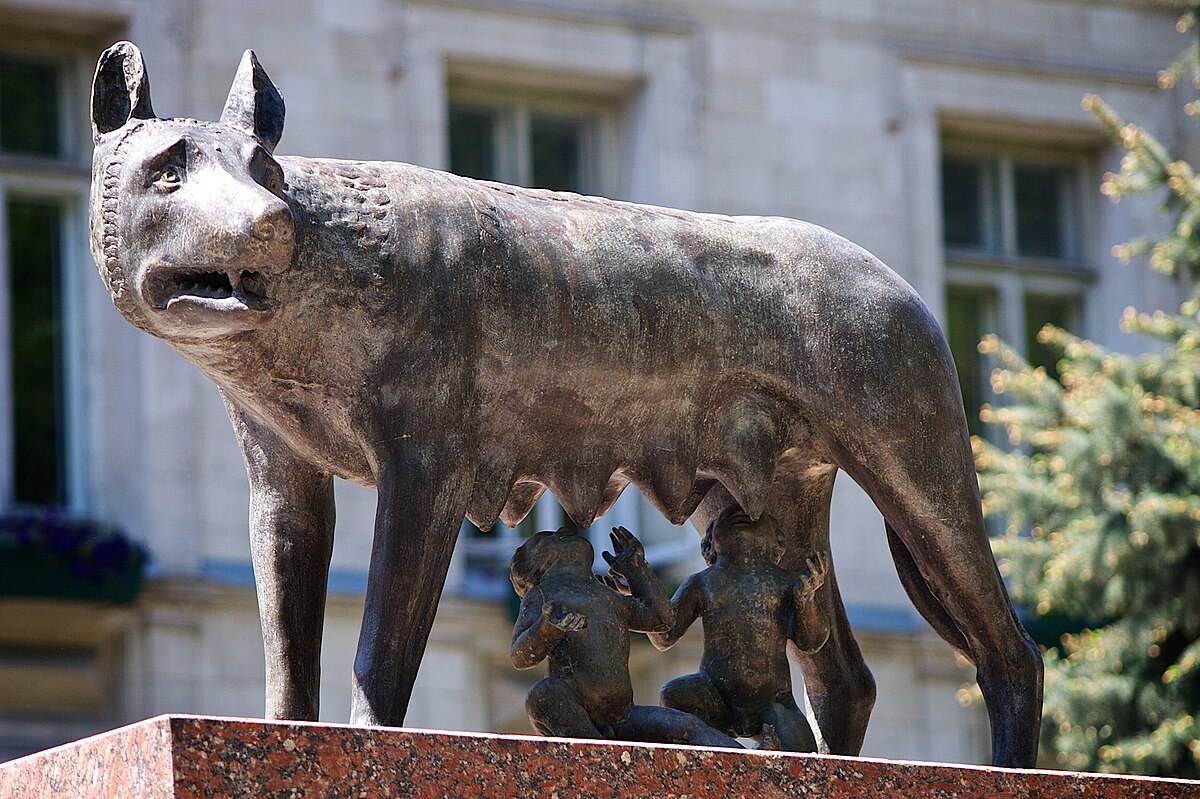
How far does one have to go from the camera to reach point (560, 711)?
6574 mm

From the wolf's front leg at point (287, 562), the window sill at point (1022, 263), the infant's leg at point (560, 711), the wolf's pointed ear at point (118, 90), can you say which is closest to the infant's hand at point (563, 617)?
the infant's leg at point (560, 711)

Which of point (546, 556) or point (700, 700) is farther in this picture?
point (700, 700)

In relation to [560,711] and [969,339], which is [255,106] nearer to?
[560,711]

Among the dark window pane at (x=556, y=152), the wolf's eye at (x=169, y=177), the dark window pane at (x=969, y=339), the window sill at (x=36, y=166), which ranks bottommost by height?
the wolf's eye at (x=169, y=177)

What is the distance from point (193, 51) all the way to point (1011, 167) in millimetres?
7290

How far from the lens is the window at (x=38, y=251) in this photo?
17156 mm

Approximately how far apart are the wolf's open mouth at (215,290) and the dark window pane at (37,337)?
11385 millimetres

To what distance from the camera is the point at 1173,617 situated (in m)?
14.7

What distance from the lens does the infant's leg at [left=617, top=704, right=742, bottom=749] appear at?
655cm

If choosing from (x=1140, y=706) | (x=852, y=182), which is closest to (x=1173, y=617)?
(x=1140, y=706)

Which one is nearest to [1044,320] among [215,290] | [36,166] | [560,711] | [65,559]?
[36,166]

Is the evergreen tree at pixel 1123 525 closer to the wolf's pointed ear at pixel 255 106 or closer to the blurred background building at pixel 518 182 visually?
the blurred background building at pixel 518 182

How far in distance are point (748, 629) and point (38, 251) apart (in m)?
11.4

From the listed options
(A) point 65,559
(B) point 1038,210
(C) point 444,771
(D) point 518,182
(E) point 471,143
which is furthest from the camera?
(B) point 1038,210
